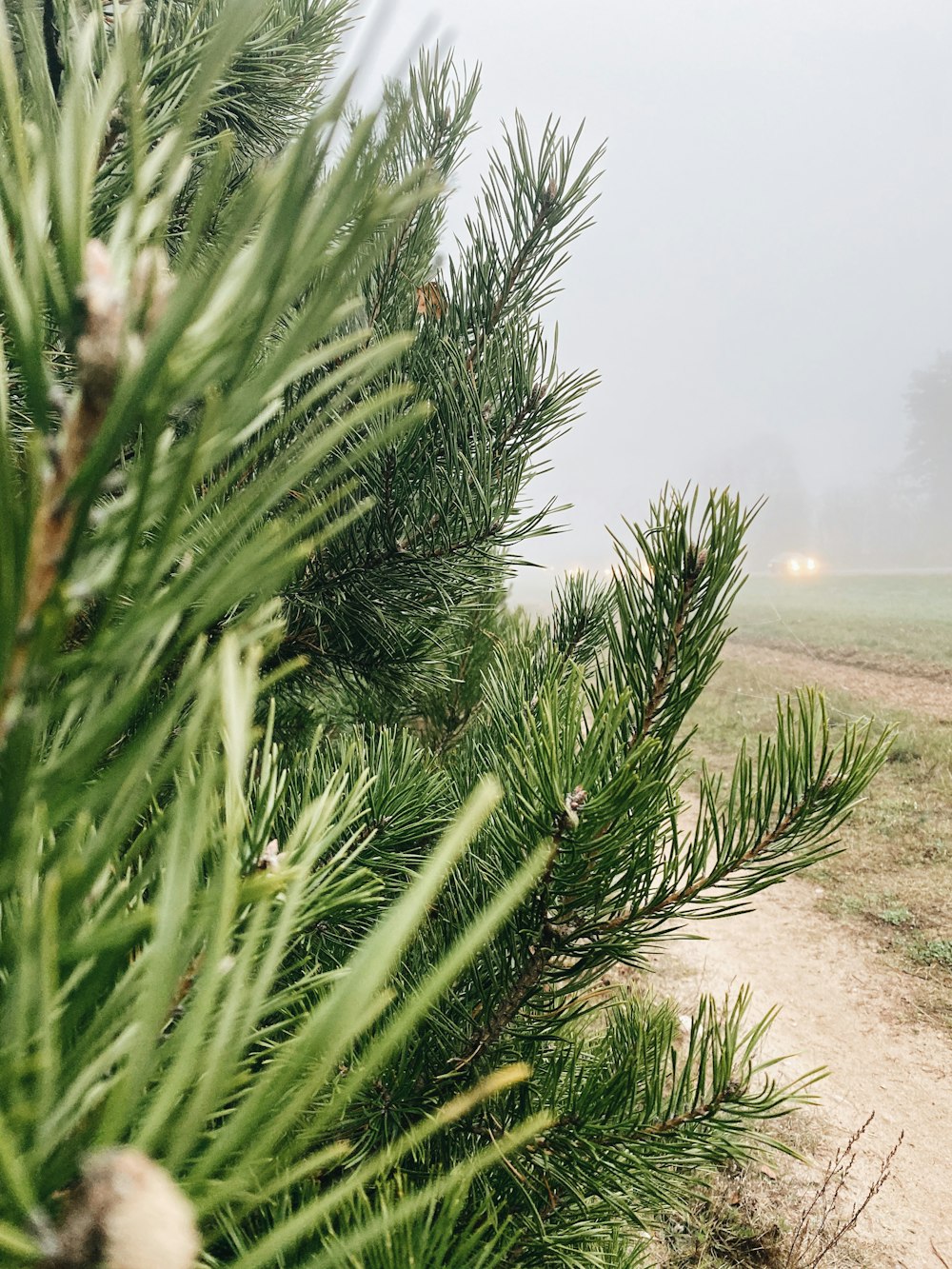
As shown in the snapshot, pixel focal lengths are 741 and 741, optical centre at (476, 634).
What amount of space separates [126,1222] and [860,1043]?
14.1 ft

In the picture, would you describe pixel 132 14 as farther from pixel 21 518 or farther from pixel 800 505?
pixel 800 505

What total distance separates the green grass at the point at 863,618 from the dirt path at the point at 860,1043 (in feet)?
8.88

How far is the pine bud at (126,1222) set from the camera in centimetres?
14

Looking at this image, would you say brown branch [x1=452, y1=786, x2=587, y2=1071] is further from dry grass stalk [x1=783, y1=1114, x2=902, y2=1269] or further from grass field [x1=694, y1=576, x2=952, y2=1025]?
dry grass stalk [x1=783, y1=1114, x2=902, y2=1269]

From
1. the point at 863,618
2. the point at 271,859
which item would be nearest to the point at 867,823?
the point at 271,859

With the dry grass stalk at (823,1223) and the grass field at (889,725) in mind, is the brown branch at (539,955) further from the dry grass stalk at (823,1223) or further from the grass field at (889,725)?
the dry grass stalk at (823,1223)

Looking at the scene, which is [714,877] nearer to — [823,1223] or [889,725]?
[889,725]

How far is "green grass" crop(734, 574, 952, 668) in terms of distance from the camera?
11133mm

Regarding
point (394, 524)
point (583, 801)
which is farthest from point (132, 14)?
point (394, 524)

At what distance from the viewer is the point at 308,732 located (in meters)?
1.53

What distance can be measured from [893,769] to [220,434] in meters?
7.45

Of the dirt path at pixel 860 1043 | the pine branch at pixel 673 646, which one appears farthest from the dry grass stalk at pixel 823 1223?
the pine branch at pixel 673 646

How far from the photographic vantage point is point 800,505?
52.0 meters

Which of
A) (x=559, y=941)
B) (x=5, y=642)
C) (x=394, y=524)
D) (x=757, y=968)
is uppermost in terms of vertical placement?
(x=394, y=524)
